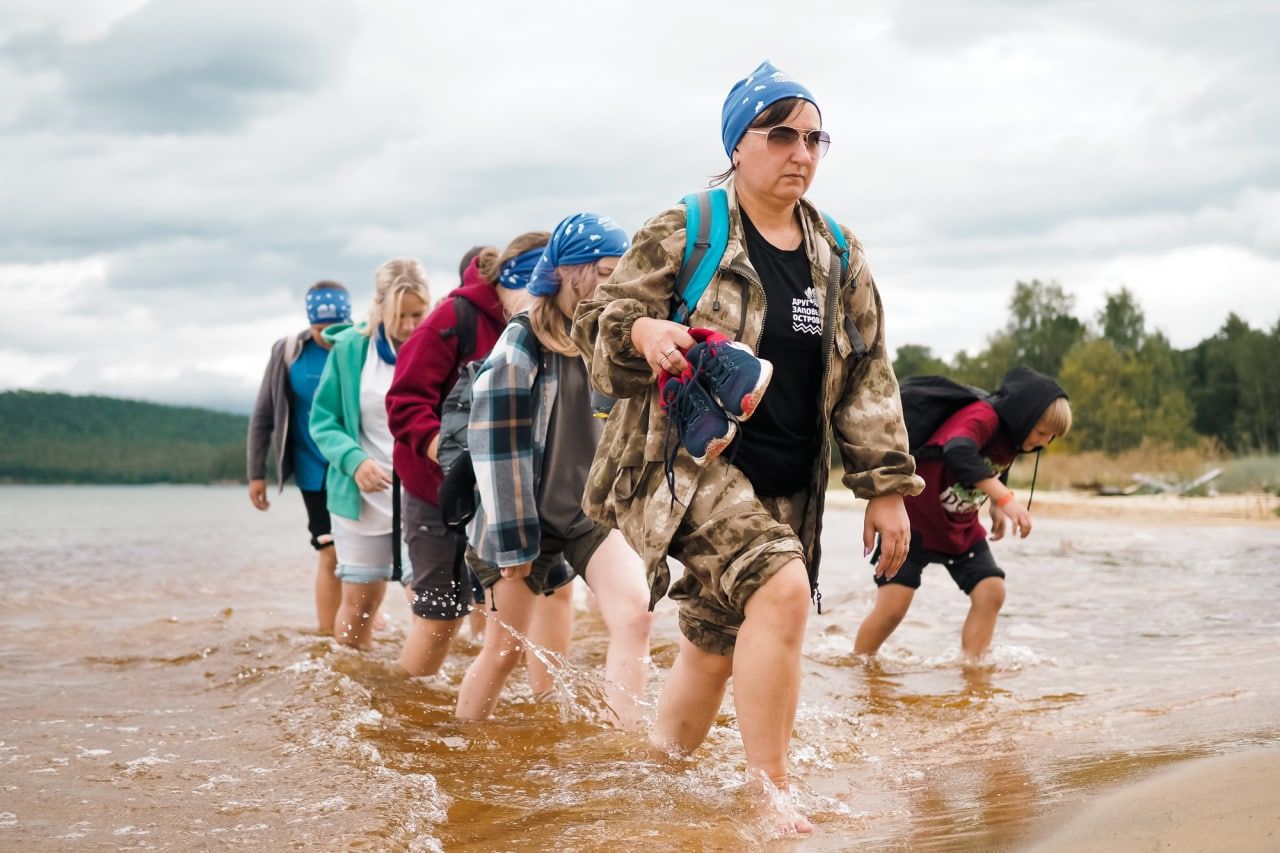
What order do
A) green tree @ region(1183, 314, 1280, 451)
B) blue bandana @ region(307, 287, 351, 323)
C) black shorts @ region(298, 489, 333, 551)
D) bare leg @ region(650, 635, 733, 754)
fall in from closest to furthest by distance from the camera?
1. bare leg @ region(650, 635, 733, 754)
2. black shorts @ region(298, 489, 333, 551)
3. blue bandana @ region(307, 287, 351, 323)
4. green tree @ region(1183, 314, 1280, 451)


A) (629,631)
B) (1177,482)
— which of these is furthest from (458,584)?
(1177,482)

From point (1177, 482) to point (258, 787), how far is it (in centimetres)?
3391

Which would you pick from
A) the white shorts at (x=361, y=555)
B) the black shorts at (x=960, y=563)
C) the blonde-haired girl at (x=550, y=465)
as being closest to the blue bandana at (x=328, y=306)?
the white shorts at (x=361, y=555)

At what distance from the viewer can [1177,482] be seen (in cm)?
3434

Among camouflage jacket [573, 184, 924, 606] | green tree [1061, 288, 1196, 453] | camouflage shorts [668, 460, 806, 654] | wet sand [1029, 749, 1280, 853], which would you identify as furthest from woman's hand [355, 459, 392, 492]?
green tree [1061, 288, 1196, 453]

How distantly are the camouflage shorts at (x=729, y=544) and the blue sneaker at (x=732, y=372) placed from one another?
33cm

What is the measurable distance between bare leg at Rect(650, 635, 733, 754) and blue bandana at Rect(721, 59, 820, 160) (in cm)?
165

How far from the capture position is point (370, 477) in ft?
23.5

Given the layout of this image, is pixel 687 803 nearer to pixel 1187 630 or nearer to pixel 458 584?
pixel 458 584

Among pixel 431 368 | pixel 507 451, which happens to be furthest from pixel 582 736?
pixel 431 368

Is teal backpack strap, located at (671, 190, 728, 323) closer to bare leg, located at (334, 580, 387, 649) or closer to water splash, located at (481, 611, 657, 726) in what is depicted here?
water splash, located at (481, 611, 657, 726)

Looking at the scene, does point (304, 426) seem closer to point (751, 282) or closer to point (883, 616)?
point (883, 616)

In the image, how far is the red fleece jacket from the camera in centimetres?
598

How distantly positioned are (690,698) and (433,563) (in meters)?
2.46
